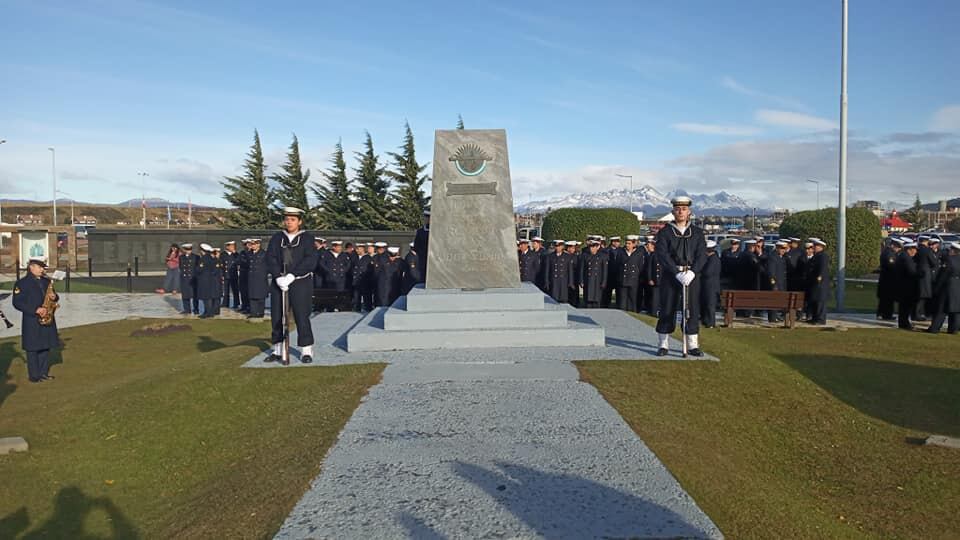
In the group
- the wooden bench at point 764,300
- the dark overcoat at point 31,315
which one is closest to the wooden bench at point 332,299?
the dark overcoat at point 31,315

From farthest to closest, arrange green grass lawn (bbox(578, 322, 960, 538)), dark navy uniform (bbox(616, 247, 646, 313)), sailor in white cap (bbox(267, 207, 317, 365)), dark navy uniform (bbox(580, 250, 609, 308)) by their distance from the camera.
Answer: dark navy uniform (bbox(580, 250, 609, 308)) < dark navy uniform (bbox(616, 247, 646, 313)) < sailor in white cap (bbox(267, 207, 317, 365)) < green grass lawn (bbox(578, 322, 960, 538))

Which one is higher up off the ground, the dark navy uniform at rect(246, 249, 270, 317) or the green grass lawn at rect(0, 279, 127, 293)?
the dark navy uniform at rect(246, 249, 270, 317)

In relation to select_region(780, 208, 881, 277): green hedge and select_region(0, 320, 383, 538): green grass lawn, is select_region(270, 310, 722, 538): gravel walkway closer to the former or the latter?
select_region(0, 320, 383, 538): green grass lawn

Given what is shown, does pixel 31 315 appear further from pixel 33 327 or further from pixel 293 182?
pixel 293 182

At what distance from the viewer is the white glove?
8.28 meters

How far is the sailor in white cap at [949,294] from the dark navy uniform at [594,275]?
20.1 feet

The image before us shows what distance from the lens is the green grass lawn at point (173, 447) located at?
488 centimetres

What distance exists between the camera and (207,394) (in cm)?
736

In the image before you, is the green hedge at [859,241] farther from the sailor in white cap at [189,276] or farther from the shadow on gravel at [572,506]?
the shadow on gravel at [572,506]

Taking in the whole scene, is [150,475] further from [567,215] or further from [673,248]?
[567,215]

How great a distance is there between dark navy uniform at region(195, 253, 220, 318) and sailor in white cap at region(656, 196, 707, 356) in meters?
10.9

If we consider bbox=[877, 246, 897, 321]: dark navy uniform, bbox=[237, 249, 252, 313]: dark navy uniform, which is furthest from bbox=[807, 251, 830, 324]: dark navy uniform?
bbox=[237, 249, 252, 313]: dark navy uniform

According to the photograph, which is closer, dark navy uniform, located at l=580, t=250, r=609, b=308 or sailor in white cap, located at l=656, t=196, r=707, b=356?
sailor in white cap, located at l=656, t=196, r=707, b=356

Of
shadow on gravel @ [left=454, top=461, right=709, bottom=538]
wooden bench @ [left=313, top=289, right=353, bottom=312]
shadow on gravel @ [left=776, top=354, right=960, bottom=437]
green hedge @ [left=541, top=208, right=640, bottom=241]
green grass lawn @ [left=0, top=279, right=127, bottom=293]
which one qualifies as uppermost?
green hedge @ [left=541, top=208, right=640, bottom=241]
